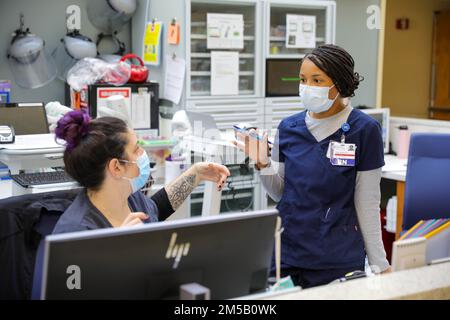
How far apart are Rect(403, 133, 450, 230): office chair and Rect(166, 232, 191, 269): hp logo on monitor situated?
181 cm

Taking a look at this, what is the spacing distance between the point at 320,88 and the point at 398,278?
36.6 inches

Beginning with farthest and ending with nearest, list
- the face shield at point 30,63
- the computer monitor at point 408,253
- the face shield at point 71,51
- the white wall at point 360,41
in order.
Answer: the white wall at point 360,41, the face shield at point 71,51, the face shield at point 30,63, the computer monitor at point 408,253

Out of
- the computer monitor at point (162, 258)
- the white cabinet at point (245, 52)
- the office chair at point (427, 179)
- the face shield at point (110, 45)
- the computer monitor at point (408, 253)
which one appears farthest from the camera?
the face shield at point (110, 45)

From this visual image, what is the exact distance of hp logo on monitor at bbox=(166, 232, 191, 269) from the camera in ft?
3.51

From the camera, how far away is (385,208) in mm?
4227

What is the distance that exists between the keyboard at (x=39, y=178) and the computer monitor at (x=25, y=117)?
1.15ft

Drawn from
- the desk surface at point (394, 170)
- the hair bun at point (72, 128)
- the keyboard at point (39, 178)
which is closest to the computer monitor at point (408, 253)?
the hair bun at point (72, 128)

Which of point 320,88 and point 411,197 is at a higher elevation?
point 320,88

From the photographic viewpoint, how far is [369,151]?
1.98 metres

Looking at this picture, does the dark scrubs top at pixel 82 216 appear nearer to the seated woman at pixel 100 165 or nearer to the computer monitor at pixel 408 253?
the seated woman at pixel 100 165

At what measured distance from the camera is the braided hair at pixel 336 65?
6.56 feet

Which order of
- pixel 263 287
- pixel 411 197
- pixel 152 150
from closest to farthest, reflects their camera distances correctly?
pixel 263 287 → pixel 411 197 → pixel 152 150
